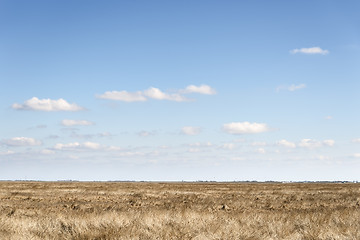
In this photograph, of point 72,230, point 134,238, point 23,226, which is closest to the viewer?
point 134,238

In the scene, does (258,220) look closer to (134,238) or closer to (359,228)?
(359,228)

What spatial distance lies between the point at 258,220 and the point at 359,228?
2587mm

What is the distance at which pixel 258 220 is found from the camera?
38.7 ft

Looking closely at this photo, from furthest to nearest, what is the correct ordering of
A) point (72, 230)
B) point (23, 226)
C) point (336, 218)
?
point (336, 218) → point (23, 226) → point (72, 230)

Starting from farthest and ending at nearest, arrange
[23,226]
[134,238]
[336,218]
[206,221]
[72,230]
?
[336,218] < [206,221] < [23,226] < [72,230] < [134,238]

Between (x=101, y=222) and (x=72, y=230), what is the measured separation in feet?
3.13

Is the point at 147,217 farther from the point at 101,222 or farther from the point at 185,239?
the point at 185,239

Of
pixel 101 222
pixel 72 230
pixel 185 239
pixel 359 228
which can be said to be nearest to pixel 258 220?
pixel 359 228

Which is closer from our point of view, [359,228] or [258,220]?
[359,228]

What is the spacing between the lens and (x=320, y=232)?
32.2 ft

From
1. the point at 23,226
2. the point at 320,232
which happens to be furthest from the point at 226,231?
the point at 23,226

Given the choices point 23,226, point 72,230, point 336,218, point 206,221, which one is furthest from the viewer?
point 336,218

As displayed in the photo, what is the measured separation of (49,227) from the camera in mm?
10422

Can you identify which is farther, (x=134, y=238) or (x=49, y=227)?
(x=49, y=227)
